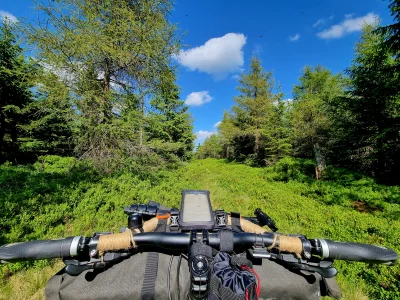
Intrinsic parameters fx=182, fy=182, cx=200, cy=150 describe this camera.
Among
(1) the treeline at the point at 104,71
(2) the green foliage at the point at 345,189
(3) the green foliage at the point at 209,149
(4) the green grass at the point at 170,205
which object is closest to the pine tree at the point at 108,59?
(1) the treeline at the point at 104,71

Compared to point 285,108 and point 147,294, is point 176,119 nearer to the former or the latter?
point 285,108

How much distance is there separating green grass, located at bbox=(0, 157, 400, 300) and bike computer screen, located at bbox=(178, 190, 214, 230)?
2.24m

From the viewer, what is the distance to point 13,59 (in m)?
11.9

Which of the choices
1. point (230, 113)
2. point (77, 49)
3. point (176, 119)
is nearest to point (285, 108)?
point (230, 113)

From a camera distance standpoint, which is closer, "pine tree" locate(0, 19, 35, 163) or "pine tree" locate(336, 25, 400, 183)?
"pine tree" locate(336, 25, 400, 183)

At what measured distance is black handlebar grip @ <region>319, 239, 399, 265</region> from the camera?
1.04 metres

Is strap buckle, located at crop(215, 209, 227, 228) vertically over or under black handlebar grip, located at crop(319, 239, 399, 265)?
over

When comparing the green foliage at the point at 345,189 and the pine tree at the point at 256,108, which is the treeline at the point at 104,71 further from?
the pine tree at the point at 256,108

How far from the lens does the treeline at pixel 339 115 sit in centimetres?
847

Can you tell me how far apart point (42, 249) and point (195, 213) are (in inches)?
33.8

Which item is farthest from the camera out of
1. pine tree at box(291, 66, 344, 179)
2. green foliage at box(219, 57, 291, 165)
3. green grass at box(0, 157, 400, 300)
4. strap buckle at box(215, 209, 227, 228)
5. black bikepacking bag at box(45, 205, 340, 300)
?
green foliage at box(219, 57, 291, 165)

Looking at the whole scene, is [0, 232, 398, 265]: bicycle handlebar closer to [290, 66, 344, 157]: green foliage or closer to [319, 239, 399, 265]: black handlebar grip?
[319, 239, 399, 265]: black handlebar grip

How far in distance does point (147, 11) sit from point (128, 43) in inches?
69.9

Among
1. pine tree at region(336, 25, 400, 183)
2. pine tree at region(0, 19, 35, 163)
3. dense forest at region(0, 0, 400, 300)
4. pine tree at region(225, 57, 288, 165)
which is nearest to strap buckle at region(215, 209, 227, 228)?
dense forest at region(0, 0, 400, 300)
